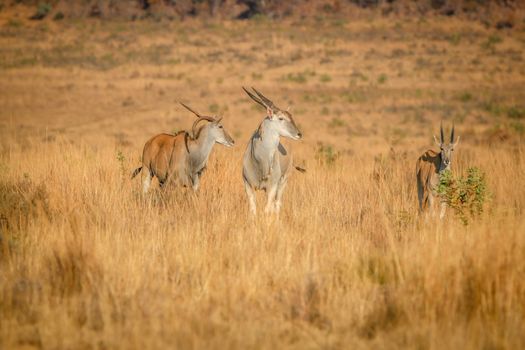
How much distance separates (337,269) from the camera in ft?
19.3

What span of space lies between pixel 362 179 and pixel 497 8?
4059cm

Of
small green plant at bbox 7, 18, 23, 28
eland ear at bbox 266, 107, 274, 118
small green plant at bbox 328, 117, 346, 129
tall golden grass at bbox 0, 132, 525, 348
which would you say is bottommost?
small green plant at bbox 328, 117, 346, 129

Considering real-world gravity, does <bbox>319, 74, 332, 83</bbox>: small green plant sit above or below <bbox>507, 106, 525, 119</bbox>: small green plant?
above

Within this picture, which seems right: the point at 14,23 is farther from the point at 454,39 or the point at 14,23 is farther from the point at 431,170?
the point at 431,170

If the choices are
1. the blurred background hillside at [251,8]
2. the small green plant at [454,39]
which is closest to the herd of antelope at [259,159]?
the small green plant at [454,39]

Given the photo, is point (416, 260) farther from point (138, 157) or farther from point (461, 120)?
point (461, 120)

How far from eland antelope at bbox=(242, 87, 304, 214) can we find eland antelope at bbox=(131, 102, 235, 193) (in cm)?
78

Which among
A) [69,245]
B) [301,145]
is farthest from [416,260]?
[301,145]

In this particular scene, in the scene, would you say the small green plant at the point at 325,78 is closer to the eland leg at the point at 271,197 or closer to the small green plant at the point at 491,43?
the small green plant at the point at 491,43

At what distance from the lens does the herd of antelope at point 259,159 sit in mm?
8836

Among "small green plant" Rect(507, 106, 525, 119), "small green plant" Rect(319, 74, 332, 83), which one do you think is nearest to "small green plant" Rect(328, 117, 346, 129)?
"small green plant" Rect(507, 106, 525, 119)

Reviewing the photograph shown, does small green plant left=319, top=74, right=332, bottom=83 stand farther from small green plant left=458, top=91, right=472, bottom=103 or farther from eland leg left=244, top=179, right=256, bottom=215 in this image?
eland leg left=244, top=179, right=256, bottom=215

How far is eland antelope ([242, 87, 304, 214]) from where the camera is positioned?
8.80 meters

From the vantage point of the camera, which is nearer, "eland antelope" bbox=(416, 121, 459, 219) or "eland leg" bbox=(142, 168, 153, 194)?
"eland antelope" bbox=(416, 121, 459, 219)
